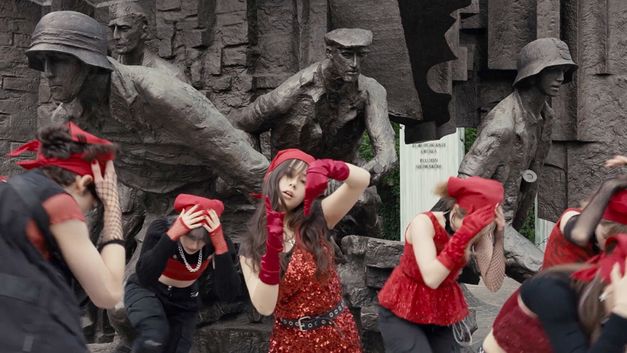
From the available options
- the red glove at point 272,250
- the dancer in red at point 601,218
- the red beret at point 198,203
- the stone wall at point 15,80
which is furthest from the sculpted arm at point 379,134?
the stone wall at point 15,80

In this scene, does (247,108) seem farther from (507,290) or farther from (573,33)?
(507,290)

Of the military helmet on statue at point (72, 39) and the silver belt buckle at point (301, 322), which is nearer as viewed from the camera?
the silver belt buckle at point (301, 322)

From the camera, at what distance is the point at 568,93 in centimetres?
814

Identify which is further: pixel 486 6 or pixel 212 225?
pixel 486 6

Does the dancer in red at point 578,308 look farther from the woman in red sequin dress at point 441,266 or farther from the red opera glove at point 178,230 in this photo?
the red opera glove at point 178,230

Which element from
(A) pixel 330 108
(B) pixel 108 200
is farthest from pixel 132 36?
(B) pixel 108 200

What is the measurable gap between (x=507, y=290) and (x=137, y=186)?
578 cm

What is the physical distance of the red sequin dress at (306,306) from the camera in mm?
4340

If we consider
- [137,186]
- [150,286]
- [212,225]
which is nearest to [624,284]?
[212,225]

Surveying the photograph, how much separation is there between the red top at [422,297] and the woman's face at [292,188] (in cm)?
52

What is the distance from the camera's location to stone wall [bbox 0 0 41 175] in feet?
31.4

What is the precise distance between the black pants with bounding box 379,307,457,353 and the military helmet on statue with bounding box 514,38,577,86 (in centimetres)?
334

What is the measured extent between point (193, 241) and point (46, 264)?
6.28 ft

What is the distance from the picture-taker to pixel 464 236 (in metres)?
4.09
